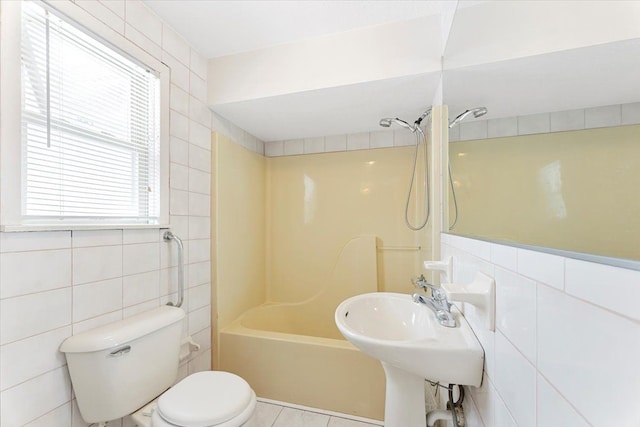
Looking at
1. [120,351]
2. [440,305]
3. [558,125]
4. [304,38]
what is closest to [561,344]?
[558,125]

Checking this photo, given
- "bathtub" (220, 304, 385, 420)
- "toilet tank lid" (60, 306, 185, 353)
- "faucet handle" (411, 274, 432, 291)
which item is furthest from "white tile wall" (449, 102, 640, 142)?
"toilet tank lid" (60, 306, 185, 353)

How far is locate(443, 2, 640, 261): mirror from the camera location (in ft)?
1.17

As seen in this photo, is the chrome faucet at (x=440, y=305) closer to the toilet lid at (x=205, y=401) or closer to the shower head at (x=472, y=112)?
the shower head at (x=472, y=112)

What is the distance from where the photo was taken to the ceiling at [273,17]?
1.27 meters

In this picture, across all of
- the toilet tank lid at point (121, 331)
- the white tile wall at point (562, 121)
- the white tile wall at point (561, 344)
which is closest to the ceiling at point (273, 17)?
the white tile wall at point (562, 121)

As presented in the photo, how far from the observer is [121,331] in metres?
1.03

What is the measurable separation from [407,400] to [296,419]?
0.93 metres

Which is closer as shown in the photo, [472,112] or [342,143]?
[472,112]

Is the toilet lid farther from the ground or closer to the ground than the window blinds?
closer to the ground

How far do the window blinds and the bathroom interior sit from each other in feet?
0.17

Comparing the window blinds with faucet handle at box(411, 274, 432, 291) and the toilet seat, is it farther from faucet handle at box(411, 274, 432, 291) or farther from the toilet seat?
faucet handle at box(411, 274, 432, 291)

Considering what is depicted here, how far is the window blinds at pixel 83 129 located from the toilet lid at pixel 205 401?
2.68 ft

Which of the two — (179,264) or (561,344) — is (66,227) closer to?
(179,264)

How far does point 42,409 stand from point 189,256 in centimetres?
82
